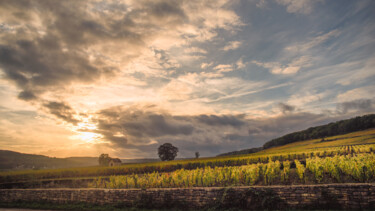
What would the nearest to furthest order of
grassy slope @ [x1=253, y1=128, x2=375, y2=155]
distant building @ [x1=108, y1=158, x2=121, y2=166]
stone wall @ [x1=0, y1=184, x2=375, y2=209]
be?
stone wall @ [x1=0, y1=184, x2=375, y2=209] → grassy slope @ [x1=253, y1=128, x2=375, y2=155] → distant building @ [x1=108, y1=158, x2=121, y2=166]

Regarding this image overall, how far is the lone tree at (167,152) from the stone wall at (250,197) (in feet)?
249

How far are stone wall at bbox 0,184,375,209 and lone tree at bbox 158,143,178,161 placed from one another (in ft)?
249

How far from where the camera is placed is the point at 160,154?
90.2 m

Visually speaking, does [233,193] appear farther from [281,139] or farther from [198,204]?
[281,139]

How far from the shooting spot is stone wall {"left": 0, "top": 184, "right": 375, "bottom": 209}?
31.0 ft

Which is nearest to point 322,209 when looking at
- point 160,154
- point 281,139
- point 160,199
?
point 160,199

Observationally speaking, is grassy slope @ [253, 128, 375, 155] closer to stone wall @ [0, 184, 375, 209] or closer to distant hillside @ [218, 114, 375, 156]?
distant hillside @ [218, 114, 375, 156]

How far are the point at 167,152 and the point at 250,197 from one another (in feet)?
267

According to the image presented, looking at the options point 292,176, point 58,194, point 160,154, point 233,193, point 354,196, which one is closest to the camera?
point 354,196

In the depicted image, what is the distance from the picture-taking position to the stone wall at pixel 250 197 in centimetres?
946

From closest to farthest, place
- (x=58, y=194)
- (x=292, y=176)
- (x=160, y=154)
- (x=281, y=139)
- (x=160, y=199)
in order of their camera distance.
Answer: (x=160, y=199) → (x=292, y=176) → (x=58, y=194) → (x=160, y=154) → (x=281, y=139)

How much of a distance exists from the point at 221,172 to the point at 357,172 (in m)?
7.12

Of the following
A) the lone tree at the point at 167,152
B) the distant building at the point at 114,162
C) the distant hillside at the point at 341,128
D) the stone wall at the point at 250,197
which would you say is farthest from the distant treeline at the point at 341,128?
the stone wall at the point at 250,197

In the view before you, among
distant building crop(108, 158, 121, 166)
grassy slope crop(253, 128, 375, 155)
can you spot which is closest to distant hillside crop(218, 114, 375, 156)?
grassy slope crop(253, 128, 375, 155)
